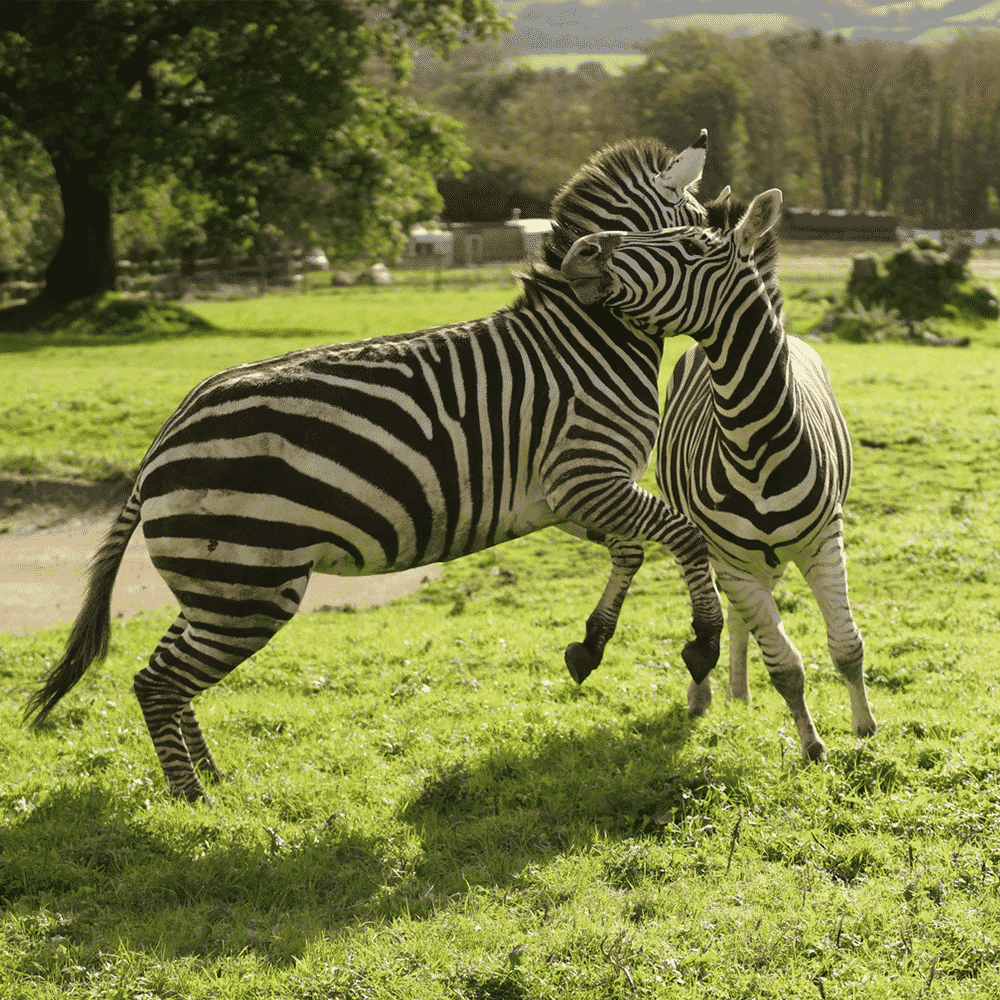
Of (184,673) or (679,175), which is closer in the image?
(184,673)

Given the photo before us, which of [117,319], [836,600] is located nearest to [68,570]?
[836,600]

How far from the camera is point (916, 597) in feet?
28.6

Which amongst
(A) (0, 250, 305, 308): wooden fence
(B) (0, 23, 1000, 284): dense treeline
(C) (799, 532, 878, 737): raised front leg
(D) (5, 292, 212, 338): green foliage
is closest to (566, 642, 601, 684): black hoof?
(C) (799, 532, 878, 737): raised front leg

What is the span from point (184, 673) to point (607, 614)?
7.70 ft

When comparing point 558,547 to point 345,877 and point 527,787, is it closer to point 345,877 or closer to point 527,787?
point 527,787

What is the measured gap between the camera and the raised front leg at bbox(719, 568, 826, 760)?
5.46m

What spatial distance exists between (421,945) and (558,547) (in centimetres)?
730

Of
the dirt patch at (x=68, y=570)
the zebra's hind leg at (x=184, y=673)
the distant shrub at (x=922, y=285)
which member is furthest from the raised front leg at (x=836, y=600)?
the distant shrub at (x=922, y=285)

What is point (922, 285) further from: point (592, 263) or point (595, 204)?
point (592, 263)

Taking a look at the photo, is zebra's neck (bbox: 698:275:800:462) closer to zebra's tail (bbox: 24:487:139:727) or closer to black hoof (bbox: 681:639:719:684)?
black hoof (bbox: 681:639:719:684)

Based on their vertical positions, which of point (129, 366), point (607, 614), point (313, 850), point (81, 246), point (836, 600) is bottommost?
point (313, 850)

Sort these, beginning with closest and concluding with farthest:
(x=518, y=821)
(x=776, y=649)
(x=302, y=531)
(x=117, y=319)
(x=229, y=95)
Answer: (x=302, y=531) < (x=518, y=821) < (x=776, y=649) < (x=229, y=95) < (x=117, y=319)

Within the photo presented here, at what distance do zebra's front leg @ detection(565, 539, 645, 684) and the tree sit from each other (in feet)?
69.6

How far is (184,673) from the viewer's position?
507cm
